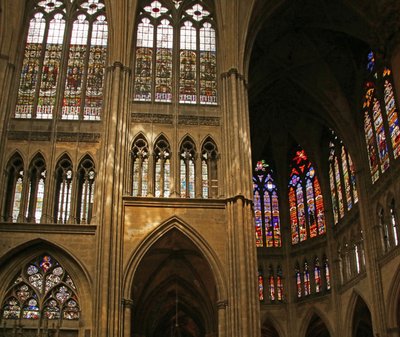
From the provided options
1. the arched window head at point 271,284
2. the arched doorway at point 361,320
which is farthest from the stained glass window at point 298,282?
the arched doorway at point 361,320

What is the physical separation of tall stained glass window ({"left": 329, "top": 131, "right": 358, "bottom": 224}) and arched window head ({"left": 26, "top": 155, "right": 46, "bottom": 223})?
14.3m

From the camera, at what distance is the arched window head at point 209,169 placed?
70.7ft

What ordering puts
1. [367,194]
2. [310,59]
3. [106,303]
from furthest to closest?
[310,59], [367,194], [106,303]

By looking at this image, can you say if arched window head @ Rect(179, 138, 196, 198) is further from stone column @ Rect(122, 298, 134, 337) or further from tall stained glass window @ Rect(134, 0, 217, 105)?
stone column @ Rect(122, 298, 134, 337)

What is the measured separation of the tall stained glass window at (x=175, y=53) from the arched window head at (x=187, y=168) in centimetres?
203

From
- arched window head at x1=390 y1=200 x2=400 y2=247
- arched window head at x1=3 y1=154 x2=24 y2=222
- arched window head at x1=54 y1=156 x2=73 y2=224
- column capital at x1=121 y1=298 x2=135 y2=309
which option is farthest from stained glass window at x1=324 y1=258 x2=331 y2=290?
arched window head at x1=3 y1=154 x2=24 y2=222

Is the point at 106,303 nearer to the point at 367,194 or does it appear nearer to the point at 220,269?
the point at 220,269

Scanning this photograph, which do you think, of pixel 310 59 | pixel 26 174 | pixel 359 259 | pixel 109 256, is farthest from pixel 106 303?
pixel 310 59

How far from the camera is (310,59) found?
2839 cm

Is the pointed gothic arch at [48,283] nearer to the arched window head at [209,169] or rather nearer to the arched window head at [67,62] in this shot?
the arched window head at [209,169]

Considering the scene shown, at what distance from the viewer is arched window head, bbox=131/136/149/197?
2136cm

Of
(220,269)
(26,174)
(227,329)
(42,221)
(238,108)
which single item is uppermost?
(238,108)

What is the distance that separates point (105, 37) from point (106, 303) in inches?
448

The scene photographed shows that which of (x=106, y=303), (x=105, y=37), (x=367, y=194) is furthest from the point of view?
(x=367, y=194)
